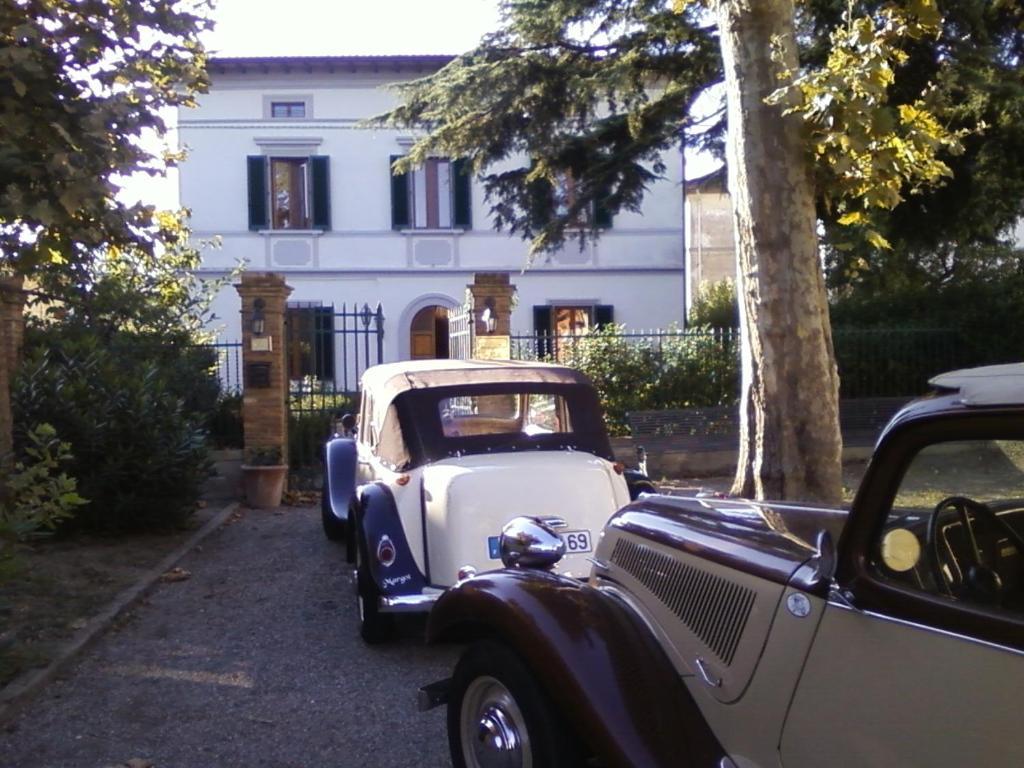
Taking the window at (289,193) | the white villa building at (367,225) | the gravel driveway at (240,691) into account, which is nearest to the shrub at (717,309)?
the white villa building at (367,225)

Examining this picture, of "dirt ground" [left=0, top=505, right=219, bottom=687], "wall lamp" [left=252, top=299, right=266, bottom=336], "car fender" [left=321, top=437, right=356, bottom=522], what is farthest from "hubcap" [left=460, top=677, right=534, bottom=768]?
"wall lamp" [left=252, top=299, right=266, bottom=336]

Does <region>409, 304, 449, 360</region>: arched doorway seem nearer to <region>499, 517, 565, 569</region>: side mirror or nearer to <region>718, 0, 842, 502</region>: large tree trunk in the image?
<region>718, 0, 842, 502</region>: large tree trunk

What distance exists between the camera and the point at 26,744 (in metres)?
5.04

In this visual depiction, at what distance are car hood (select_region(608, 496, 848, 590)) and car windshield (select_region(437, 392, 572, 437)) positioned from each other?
3.08 metres

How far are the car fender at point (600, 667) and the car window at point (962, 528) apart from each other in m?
0.88

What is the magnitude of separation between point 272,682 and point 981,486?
433 centimetres

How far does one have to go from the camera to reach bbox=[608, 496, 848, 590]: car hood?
304 centimetres

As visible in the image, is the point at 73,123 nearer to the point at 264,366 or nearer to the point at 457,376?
the point at 457,376

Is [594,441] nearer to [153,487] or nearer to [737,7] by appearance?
[737,7]

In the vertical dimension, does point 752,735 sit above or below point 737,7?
below

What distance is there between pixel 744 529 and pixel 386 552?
129 inches

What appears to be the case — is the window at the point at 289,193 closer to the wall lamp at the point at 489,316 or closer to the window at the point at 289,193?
the window at the point at 289,193

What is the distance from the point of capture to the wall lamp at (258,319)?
12242 millimetres

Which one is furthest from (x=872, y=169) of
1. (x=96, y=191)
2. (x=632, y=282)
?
(x=632, y=282)
